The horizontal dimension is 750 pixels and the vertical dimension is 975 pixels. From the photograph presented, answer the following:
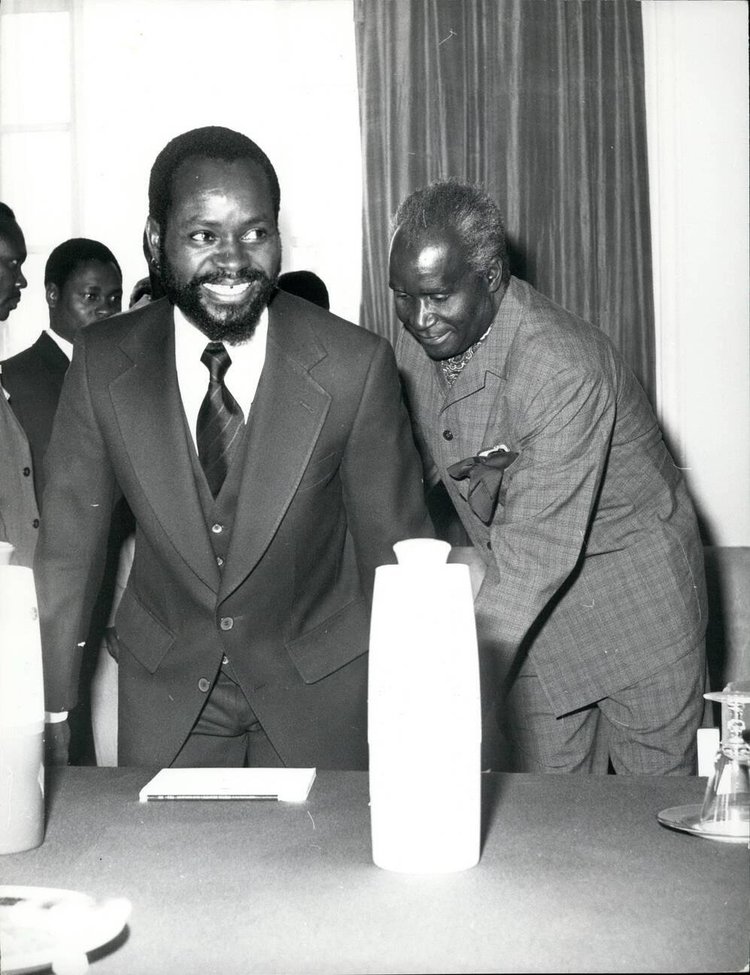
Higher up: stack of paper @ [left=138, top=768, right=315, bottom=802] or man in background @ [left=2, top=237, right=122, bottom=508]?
man in background @ [left=2, top=237, right=122, bottom=508]

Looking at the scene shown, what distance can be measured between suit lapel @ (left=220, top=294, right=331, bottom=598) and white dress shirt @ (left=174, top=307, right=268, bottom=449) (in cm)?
6

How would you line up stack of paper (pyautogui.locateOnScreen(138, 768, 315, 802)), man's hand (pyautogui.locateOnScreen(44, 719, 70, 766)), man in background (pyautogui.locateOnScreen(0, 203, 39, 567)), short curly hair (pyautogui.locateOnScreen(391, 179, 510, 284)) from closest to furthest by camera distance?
stack of paper (pyautogui.locateOnScreen(138, 768, 315, 802)) < man's hand (pyautogui.locateOnScreen(44, 719, 70, 766)) < short curly hair (pyautogui.locateOnScreen(391, 179, 510, 284)) < man in background (pyautogui.locateOnScreen(0, 203, 39, 567))

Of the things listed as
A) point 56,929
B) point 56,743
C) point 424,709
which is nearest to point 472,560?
point 56,743

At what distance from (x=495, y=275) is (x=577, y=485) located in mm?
390

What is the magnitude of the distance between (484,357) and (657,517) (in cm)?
40

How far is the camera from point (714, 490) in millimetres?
3012

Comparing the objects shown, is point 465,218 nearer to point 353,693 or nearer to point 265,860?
point 353,693

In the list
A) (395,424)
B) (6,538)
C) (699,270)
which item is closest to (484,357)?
(395,424)

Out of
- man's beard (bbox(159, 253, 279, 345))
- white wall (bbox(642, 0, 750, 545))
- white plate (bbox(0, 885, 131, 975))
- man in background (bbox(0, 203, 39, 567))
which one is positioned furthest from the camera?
white wall (bbox(642, 0, 750, 545))

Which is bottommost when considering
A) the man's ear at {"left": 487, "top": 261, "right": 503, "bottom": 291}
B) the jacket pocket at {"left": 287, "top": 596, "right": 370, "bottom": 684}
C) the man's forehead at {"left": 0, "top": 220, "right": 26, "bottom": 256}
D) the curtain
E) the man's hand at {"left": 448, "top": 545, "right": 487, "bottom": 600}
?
the jacket pocket at {"left": 287, "top": 596, "right": 370, "bottom": 684}

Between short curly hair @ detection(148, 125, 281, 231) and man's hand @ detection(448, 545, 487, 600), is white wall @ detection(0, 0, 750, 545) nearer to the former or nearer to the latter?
man's hand @ detection(448, 545, 487, 600)

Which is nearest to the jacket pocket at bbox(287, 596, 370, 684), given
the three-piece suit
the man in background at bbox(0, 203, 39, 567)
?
the three-piece suit

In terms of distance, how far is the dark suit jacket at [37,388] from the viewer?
2240 millimetres

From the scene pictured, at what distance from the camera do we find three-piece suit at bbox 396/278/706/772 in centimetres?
163
